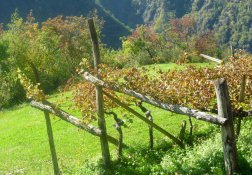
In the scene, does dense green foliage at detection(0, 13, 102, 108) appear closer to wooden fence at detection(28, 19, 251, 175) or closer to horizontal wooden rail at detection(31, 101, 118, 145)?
horizontal wooden rail at detection(31, 101, 118, 145)

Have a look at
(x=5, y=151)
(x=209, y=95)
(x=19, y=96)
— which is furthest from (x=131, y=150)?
(x=19, y=96)

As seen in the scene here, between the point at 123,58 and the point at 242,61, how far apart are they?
5862 cm

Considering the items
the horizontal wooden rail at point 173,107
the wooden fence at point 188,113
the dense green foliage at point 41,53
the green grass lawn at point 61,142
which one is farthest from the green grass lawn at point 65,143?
the dense green foliage at point 41,53

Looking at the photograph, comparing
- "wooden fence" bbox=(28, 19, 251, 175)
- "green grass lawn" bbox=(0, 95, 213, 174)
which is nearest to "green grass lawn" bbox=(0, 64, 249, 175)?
"green grass lawn" bbox=(0, 95, 213, 174)

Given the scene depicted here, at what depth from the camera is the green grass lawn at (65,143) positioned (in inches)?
704

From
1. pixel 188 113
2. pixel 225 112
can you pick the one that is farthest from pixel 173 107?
pixel 225 112

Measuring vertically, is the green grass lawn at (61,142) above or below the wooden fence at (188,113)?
below

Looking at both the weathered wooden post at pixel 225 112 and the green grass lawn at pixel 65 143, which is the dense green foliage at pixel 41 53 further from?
the weathered wooden post at pixel 225 112

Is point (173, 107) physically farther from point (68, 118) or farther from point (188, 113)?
point (68, 118)

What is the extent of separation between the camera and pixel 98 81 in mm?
13758

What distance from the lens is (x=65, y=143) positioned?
81.4ft

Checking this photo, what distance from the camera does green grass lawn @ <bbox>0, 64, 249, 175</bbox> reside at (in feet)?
58.6

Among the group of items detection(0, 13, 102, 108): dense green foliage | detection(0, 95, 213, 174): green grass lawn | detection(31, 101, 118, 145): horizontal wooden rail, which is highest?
detection(0, 13, 102, 108): dense green foliage

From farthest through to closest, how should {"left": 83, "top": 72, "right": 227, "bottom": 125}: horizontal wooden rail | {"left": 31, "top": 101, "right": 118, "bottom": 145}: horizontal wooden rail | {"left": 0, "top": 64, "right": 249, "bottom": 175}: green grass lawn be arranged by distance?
{"left": 0, "top": 64, "right": 249, "bottom": 175}: green grass lawn
{"left": 31, "top": 101, "right": 118, "bottom": 145}: horizontal wooden rail
{"left": 83, "top": 72, "right": 227, "bottom": 125}: horizontal wooden rail
